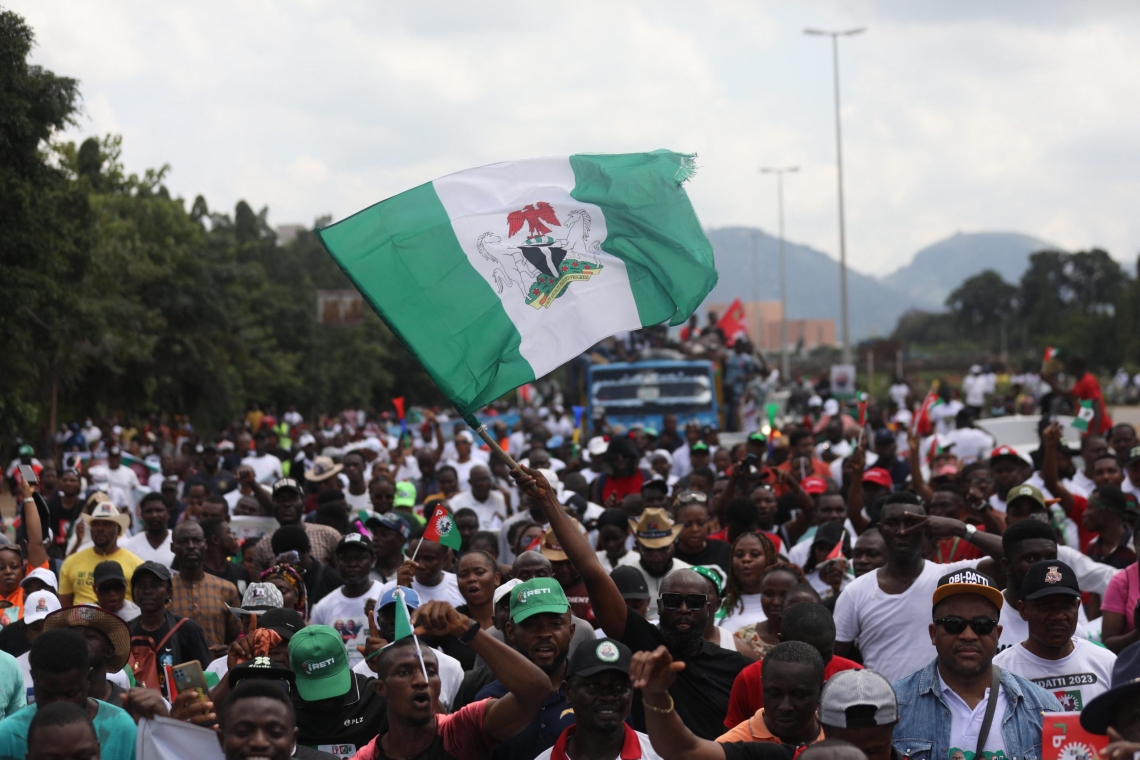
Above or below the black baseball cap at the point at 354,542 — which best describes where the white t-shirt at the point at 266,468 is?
below

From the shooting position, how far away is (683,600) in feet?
→ 18.4

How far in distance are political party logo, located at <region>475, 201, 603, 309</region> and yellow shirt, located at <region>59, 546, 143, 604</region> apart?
378 cm

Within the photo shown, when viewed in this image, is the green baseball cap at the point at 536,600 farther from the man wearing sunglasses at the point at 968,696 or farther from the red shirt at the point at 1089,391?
the red shirt at the point at 1089,391

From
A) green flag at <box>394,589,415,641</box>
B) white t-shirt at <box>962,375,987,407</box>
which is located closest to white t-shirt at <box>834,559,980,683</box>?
green flag at <box>394,589,415,641</box>

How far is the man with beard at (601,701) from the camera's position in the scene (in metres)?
4.40

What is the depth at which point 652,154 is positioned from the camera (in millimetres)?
6609

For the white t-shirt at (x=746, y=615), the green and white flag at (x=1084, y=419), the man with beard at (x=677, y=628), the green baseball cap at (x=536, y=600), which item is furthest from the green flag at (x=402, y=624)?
the green and white flag at (x=1084, y=419)

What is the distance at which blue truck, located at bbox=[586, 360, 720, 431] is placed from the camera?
22.5 metres

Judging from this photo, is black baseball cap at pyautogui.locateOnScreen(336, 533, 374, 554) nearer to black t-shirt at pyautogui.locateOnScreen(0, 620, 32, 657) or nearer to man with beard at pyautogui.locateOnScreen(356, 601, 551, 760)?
black t-shirt at pyautogui.locateOnScreen(0, 620, 32, 657)

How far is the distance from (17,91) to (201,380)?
836 inches

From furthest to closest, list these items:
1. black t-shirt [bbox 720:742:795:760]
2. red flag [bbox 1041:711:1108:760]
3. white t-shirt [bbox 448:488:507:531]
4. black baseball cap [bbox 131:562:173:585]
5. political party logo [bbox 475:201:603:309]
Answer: white t-shirt [bbox 448:488:507:531] → black baseball cap [bbox 131:562:173:585] → political party logo [bbox 475:201:603:309] → black t-shirt [bbox 720:742:795:760] → red flag [bbox 1041:711:1108:760]

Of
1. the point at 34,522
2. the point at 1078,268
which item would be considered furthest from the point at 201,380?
the point at 1078,268

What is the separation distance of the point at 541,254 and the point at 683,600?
179 centimetres

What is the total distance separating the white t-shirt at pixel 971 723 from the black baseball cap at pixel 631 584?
2.03 meters
